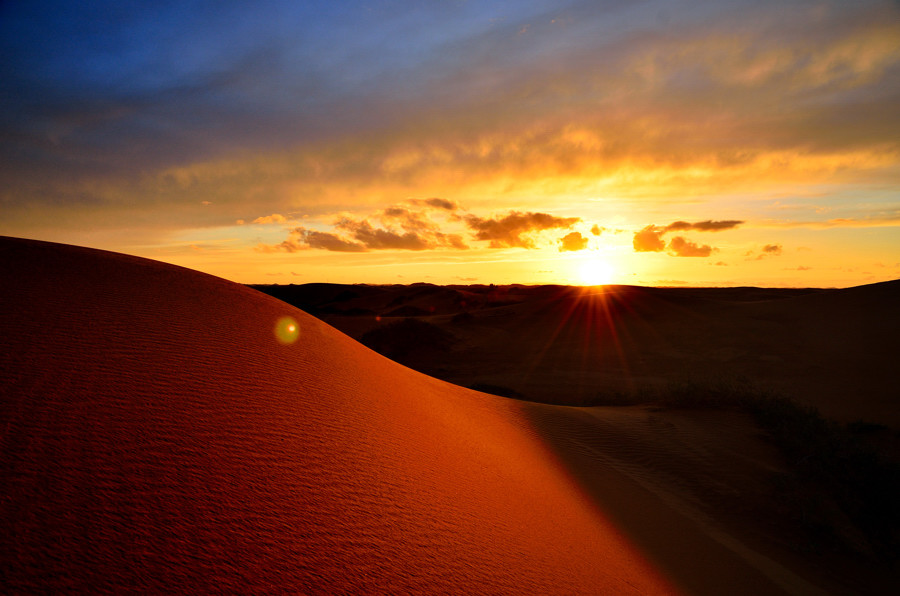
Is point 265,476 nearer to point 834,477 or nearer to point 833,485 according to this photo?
point 833,485

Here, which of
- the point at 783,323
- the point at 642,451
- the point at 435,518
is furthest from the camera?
the point at 783,323

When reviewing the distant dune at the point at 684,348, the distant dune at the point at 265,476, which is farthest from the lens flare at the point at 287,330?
the distant dune at the point at 684,348

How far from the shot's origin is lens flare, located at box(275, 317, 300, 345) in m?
4.96

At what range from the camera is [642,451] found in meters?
7.77

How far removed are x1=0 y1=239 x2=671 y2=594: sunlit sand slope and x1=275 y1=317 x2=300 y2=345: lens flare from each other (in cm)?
6

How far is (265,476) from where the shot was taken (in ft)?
9.00

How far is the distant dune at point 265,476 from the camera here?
2100mm

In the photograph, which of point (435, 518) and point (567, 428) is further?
point (567, 428)

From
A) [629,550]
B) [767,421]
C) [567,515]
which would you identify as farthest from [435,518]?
[767,421]

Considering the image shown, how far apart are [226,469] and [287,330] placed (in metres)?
2.77

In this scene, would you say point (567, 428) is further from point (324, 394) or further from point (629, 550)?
point (324, 394)

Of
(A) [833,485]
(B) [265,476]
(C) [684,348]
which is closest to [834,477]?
(A) [833,485]

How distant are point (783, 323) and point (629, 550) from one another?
21.6 m

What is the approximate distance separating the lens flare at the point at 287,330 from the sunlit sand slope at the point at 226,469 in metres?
0.06
